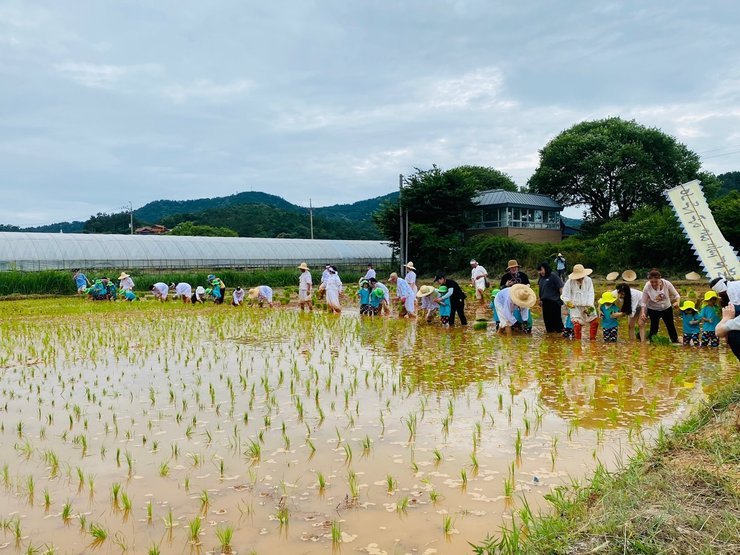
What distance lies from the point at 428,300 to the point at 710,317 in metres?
5.54

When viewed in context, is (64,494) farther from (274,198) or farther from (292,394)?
(274,198)

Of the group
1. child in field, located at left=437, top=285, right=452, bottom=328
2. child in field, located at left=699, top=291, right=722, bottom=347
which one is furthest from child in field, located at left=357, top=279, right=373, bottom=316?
child in field, located at left=699, top=291, right=722, bottom=347

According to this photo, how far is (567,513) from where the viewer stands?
284 cm

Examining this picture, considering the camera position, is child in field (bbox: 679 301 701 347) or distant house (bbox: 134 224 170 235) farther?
distant house (bbox: 134 224 170 235)

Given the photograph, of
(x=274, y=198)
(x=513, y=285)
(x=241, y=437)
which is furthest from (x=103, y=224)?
(x=241, y=437)

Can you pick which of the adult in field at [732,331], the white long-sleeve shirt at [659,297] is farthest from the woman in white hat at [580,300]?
the adult in field at [732,331]

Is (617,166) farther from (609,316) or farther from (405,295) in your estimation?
(609,316)

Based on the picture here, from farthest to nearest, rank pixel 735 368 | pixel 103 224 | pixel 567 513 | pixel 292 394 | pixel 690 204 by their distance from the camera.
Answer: pixel 103 224
pixel 690 204
pixel 735 368
pixel 292 394
pixel 567 513

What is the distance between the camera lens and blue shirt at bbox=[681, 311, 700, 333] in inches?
324

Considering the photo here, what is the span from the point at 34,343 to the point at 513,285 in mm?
8165

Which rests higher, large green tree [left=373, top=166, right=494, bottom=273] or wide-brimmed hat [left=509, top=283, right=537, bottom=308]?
large green tree [left=373, top=166, right=494, bottom=273]

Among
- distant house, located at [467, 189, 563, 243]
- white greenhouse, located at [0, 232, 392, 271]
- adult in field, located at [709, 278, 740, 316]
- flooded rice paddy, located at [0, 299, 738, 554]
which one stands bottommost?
flooded rice paddy, located at [0, 299, 738, 554]

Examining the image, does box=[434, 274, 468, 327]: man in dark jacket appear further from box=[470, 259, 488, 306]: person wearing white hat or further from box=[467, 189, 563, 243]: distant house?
box=[467, 189, 563, 243]: distant house

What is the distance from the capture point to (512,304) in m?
10.2
